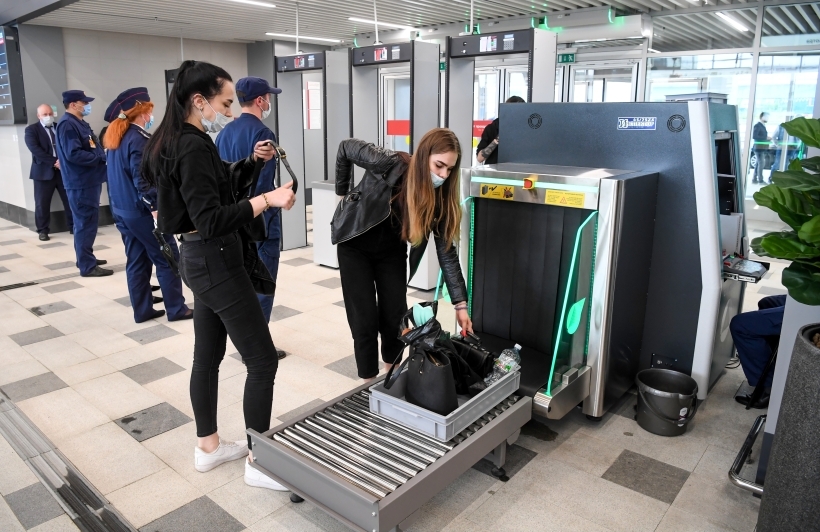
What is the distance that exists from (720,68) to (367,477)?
836 cm

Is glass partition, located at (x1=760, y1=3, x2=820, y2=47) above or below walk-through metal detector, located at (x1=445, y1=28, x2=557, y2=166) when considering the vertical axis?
above

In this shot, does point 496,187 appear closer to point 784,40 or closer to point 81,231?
point 81,231

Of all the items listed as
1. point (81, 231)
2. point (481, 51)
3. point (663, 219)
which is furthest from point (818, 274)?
point (81, 231)

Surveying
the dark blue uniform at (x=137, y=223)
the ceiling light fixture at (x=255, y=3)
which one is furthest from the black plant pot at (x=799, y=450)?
the ceiling light fixture at (x=255, y=3)

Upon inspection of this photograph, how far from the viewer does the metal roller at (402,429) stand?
→ 2.21m

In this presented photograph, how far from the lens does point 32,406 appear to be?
3119 millimetres

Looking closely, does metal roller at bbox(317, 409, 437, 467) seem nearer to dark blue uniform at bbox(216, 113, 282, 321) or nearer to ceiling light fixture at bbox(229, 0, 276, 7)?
dark blue uniform at bbox(216, 113, 282, 321)

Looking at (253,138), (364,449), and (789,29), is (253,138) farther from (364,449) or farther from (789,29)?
(789,29)

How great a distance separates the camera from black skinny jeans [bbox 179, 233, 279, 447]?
2145 mm

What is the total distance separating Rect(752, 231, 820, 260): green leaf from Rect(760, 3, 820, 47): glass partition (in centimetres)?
692

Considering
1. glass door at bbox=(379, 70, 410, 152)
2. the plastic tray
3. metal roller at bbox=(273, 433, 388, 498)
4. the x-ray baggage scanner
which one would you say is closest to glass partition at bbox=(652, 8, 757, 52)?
glass door at bbox=(379, 70, 410, 152)

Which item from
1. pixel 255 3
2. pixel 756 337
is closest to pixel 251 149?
pixel 756 337

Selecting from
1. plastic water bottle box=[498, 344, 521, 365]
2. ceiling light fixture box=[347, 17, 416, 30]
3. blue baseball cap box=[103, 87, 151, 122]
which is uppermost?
ceiling light fixture box=[347, 17, 416, 30]

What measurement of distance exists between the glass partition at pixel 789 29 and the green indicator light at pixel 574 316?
651 cm
